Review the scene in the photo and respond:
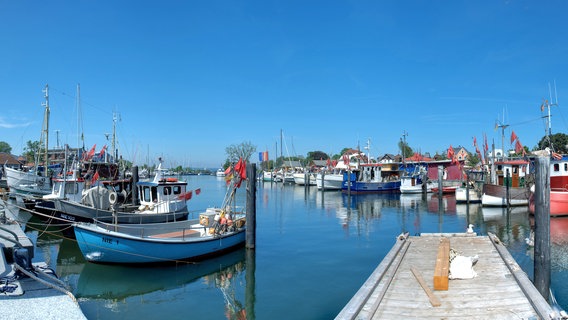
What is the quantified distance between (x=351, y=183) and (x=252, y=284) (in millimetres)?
45206

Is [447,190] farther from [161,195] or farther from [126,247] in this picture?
[126,247]

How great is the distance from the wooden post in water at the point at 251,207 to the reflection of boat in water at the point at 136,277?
5.29 feet

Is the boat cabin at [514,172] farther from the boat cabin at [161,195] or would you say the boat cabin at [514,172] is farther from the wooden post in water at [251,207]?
the boat cabin at [161,195]

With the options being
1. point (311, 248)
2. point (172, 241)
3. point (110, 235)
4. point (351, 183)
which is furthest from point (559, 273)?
point (351, 183)

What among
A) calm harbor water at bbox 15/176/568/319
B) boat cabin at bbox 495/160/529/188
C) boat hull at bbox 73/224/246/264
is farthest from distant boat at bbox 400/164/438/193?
boat hull at bbox 73/224/246/264

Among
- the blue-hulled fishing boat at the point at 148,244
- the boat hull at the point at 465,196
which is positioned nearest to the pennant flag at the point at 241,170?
the blue-hulled fishing boat at the point at 148,244

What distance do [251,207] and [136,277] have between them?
591cm

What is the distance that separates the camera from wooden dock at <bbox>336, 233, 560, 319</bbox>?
7.14 m

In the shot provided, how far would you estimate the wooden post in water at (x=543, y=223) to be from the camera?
440 inches

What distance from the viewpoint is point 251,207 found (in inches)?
742

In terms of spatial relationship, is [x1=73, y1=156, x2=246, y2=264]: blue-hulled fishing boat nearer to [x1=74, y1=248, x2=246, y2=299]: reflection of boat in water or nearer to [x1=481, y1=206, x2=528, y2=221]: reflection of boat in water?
[x1=74, y1=248, x2=246, y2=299]: reflection of boat in water

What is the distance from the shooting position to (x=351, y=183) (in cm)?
5897

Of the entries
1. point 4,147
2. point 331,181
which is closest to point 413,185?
point 331,181

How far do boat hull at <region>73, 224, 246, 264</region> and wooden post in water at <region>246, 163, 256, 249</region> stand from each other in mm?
2959
